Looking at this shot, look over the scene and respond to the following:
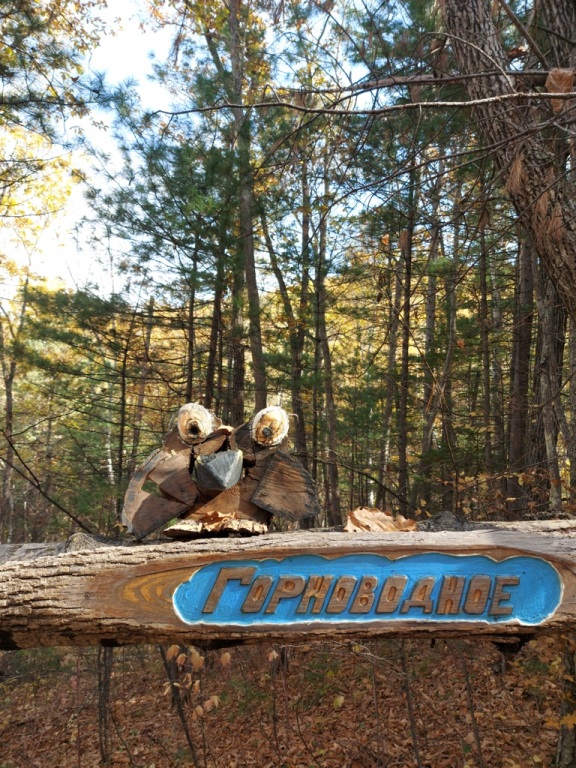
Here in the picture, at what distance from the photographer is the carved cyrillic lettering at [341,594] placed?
204 centimetres

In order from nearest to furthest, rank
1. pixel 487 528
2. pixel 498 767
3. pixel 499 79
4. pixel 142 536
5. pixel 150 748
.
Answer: pixel 487 528
pixel 142 536
pixel 499 79
pixel 498 767
pixel 150 748

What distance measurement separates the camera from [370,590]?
6.72 feet

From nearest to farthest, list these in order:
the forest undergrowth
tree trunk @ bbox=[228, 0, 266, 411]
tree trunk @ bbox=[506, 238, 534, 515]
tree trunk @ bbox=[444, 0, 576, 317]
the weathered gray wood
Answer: the weathered gray wood
tree trunk @ bbox=[444, 0, 576, 317]
the forest undergrowth
tree trunk @ bbox=[506, 238, 534, 515]
tree trunk @ bbox=[228, 0, 266, 411]

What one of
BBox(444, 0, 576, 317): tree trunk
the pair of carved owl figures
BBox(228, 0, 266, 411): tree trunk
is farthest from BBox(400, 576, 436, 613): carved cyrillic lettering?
BBox(228, 0, 266, 411): tree trunk

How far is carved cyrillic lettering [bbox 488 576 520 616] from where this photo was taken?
2002mm

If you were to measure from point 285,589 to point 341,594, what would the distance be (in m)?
0.21

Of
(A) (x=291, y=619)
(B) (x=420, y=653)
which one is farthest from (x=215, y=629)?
(B) (x=420, y=653)

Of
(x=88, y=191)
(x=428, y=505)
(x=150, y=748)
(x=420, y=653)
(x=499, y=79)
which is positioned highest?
(x=88, y=191)

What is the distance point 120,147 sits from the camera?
6.18 metres

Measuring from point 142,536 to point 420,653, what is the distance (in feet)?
16.6

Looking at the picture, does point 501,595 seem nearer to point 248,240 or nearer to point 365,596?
point 365,596

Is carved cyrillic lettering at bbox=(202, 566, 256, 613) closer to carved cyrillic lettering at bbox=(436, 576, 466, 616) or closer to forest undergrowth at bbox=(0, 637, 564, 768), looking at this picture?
carved cyrillic lettering at bbox=(436, 576, 466, 616)

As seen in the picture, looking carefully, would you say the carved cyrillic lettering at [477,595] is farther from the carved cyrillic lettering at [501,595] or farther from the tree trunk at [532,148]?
the tree trunk at [532,148]

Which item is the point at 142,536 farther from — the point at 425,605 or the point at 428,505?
the point at 428,505
